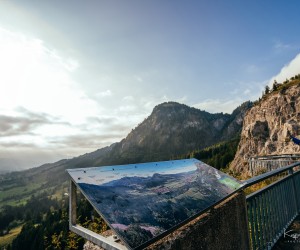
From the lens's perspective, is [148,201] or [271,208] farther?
[271,208]

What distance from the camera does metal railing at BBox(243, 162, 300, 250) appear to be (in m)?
3.70

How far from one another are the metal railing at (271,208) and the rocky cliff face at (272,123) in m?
32.9

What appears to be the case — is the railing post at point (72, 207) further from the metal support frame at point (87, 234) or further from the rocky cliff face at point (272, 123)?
the rocky cliff face at point (272, 123)

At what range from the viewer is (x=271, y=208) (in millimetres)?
4305

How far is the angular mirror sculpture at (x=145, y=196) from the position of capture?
5.79ft

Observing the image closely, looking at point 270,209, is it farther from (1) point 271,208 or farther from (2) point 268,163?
(2) point 268,163

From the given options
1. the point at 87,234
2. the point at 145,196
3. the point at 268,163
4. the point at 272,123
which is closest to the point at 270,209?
the point at 145,196

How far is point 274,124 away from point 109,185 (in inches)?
2088

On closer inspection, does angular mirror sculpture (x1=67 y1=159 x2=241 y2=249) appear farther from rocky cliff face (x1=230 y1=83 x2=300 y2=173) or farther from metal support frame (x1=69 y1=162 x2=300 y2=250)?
rocky cliff face (x1=230 y1=83 x2=300 y2=173)

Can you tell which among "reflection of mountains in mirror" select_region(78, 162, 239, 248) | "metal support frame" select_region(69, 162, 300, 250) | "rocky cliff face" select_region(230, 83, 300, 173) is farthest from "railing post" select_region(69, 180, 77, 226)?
"rocky cliff face" select_region(230, 83, 300, 173)

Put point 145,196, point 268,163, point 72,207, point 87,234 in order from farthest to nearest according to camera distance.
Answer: point 268,163, point 72,207, point 145,196, point 87,234

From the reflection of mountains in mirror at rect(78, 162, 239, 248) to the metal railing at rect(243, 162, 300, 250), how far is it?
1.18 m

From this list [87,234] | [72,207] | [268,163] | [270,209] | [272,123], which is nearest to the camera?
[87,234]

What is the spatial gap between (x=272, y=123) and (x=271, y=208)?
5090cm
